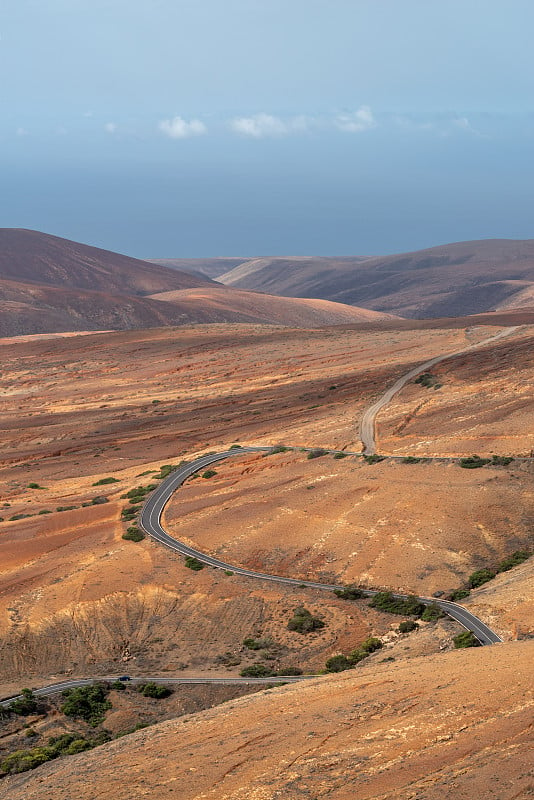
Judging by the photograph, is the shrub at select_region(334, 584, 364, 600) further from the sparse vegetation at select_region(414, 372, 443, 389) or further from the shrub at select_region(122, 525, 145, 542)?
the sparse vegetation at select_region(414, 372, 443, 389)

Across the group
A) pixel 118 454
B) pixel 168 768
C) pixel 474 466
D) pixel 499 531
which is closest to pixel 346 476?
pixel 474 466

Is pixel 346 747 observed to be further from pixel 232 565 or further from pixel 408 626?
pixel 232 565

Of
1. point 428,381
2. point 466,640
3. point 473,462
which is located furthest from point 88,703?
point 428,381

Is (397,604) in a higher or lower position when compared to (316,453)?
lower

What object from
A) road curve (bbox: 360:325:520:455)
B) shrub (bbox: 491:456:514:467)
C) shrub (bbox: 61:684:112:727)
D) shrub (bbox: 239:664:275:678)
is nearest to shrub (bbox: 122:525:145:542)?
shrub (bbox: 61:684:112:727)

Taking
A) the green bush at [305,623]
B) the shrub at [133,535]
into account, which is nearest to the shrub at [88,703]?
the green bush at [305,623]

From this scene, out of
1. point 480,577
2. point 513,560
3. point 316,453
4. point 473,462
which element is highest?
point 316,453
